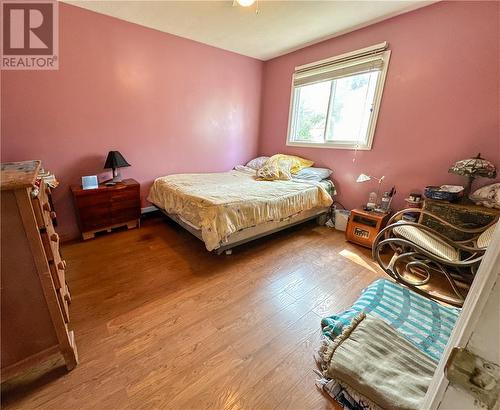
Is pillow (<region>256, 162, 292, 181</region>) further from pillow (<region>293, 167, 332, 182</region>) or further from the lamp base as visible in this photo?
the lamp base

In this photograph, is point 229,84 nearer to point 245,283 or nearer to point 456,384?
point 245,283

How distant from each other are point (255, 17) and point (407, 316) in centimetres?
307

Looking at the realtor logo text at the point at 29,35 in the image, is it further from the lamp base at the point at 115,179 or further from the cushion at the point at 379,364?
the cushion at the point at 379,364

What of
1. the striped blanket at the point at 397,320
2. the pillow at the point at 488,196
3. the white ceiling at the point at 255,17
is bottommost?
the striped blanket at the point at 397,320

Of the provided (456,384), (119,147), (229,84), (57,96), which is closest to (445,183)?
(456,384)

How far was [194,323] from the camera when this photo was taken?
4.76ft

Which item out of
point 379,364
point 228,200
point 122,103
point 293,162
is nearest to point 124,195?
point 122,103

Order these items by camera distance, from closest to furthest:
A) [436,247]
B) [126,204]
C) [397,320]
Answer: [397,320]
[436,247]
[126,204]

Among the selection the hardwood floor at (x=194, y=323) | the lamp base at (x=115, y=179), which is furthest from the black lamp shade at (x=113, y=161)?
the hardwood floor at (x=194, y=323)

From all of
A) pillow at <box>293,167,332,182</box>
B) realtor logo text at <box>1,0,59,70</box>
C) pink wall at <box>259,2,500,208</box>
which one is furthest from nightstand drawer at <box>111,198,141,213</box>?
pink wall at <box>259,2,500,208</box>

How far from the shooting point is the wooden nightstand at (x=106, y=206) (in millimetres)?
2349

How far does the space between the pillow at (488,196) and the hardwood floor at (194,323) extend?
104 centimetres

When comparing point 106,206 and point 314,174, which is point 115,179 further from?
point 314,174

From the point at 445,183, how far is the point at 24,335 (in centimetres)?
334
